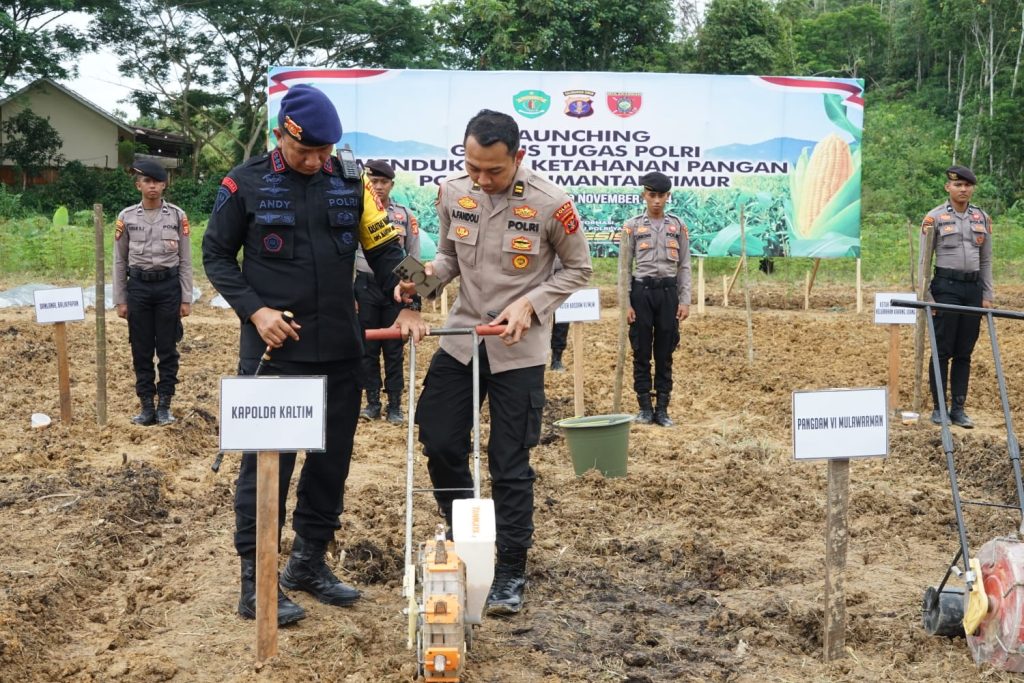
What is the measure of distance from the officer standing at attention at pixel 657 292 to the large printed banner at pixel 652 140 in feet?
20.7

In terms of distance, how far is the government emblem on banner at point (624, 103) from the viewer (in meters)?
15.4

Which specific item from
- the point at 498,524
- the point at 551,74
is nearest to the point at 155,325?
the point at 498,524

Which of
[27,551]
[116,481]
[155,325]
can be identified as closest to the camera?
[27,551]

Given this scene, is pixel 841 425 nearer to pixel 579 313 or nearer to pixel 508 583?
pixel 508 583

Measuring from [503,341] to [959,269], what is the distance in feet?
18.5

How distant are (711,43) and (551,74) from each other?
48.3 ft

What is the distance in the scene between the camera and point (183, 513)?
611 cm

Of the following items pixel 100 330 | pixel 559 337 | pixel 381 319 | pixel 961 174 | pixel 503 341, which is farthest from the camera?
pixel 559 337

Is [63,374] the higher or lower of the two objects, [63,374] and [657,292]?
the lower

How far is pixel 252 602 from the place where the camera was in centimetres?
427

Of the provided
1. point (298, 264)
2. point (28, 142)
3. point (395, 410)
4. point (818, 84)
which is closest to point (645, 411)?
point (395, 410)

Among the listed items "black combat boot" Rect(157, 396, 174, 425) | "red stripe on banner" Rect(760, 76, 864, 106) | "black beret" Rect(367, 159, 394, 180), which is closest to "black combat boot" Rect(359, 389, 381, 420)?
"black combat boot" Rect(157, 396, 174, 425)

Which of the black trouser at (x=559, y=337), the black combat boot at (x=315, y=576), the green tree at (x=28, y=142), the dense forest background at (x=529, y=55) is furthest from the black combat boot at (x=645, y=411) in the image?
the green tree at (x=28, y=142)

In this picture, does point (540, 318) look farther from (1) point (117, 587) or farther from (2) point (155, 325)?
(2) point (155, 325)
